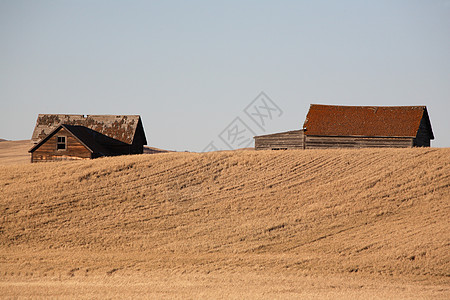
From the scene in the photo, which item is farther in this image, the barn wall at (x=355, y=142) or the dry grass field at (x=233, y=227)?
the barn wall at (x=355, y=142)

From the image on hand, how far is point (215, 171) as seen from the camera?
29828mm

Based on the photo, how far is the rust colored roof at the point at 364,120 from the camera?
132ft

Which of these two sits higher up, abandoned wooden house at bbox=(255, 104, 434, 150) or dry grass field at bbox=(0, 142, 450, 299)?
abandoned wooden house at bbox=(255, 104, 434, 150)

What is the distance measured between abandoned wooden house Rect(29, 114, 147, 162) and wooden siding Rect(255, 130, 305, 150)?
425 inches

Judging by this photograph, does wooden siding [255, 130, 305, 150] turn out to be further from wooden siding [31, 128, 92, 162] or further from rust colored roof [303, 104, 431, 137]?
wooden siding [31, 128, 92, 162]

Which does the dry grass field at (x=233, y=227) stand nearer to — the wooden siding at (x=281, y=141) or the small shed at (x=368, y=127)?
the small shed at (x=368, y=127)

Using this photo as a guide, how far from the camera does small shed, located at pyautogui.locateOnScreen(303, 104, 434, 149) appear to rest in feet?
131

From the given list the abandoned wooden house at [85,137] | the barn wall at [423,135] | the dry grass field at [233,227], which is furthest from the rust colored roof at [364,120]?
the abandoned wooden house at [85,137]

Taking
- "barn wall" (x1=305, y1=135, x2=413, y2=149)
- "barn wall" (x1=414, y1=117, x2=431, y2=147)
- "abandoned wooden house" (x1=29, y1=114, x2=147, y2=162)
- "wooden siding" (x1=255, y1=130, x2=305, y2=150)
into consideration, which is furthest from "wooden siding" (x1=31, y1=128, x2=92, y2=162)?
"barn wall" (x1=414, y1=117, x2=431, y2=147)

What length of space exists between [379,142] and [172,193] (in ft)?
63.9

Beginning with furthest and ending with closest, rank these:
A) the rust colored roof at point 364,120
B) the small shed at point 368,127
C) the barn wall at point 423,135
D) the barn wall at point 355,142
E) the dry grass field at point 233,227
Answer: the barn wall at point 423,135, the rust colored roof at point 364,120, the small shed at point 368,127, the barn wall at point 355,142, the dry grass field at point 233,227

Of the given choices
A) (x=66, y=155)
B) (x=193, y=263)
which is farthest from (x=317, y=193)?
(x=66, y=155)

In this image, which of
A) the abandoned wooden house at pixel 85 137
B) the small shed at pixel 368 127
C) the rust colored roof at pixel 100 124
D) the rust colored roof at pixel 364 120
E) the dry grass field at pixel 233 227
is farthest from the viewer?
the rust colored roof at pixel 100 124

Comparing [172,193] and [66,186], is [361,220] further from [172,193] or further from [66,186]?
[66,186]
